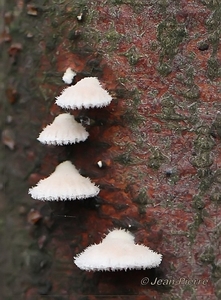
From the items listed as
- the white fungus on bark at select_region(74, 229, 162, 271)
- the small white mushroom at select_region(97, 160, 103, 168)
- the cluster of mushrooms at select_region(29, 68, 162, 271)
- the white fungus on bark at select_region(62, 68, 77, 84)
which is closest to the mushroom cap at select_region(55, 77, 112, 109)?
the cluster of mushrooms at select_region(29, 68, 162, 271)

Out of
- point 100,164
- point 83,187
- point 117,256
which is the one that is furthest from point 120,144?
point 117,256

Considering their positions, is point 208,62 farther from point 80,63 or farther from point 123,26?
point 80,63

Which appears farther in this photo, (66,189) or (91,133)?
(91,133)

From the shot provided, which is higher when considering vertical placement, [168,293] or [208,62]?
[208,62]

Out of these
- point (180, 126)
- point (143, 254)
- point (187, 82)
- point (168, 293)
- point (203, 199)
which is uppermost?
point (187, 82)

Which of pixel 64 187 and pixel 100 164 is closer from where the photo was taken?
pixel 64 187

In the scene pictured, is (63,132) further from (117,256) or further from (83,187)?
(117,256)

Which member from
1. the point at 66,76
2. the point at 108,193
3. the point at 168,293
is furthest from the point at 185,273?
the point at 66,76

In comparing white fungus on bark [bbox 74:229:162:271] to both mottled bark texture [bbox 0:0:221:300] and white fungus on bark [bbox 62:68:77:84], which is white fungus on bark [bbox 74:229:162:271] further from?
white fungus on bark [bbox 62:68:77:84]
